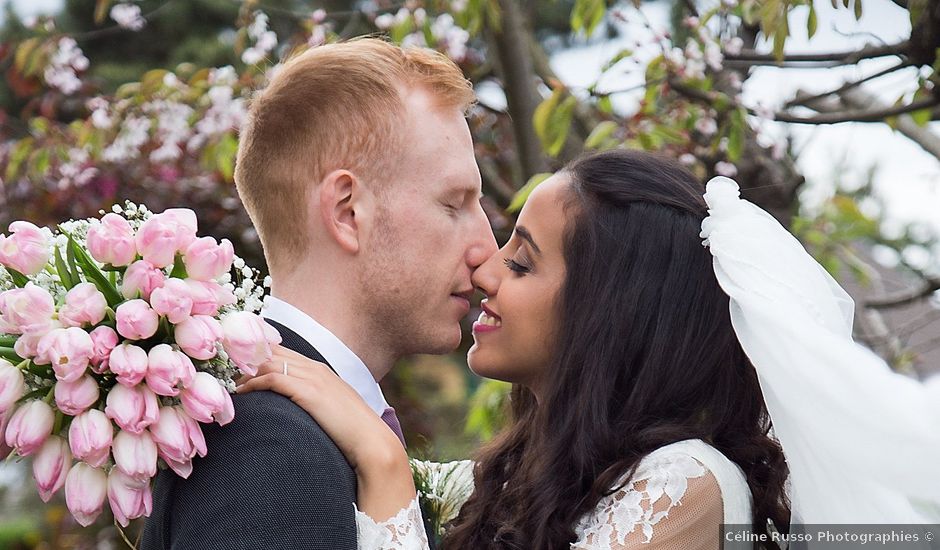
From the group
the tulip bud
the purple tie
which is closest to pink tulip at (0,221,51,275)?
the tulip bud

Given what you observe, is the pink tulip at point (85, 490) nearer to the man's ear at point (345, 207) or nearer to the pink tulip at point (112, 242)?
the pink tulip at point (112, 242)

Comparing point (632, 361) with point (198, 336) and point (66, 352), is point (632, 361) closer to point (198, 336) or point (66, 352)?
point (198, 336)

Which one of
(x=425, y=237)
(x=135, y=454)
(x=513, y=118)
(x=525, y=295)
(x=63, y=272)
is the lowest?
(x=513, y=118)

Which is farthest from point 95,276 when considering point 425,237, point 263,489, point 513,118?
point 513,118

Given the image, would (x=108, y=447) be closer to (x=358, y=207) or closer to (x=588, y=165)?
(x=358, y=207)

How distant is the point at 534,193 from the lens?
3.03 meters

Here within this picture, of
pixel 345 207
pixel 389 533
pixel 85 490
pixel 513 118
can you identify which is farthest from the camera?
pixel 513 118

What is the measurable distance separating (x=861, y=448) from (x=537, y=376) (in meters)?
0.89

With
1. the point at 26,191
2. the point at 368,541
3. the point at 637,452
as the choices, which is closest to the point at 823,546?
the point at 637,452

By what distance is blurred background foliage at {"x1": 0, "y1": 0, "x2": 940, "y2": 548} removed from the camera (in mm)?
4051

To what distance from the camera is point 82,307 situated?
1.96m

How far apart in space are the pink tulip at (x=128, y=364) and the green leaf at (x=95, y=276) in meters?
0.12

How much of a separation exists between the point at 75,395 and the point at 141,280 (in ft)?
0.77

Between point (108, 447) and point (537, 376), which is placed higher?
point (108, 447)
